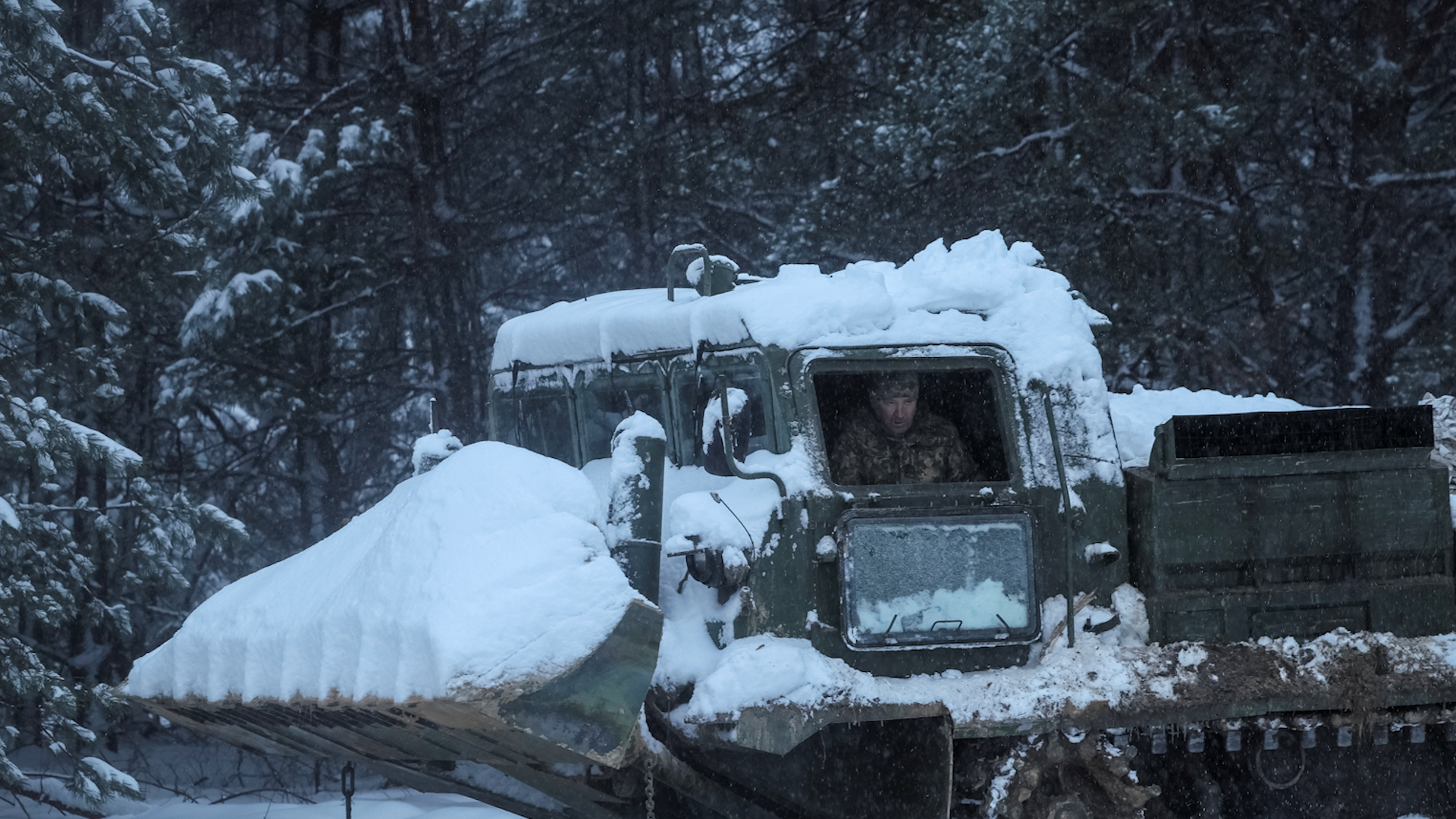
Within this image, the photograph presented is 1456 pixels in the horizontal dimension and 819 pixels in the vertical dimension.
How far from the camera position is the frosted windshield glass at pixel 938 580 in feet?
17.5

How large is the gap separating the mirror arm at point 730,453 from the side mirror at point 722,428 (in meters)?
0.02

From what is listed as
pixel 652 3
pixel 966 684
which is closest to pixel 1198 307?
pixel 652 3

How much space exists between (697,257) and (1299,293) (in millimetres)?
8374

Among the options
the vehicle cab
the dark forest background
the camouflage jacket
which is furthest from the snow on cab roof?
the dark forest background

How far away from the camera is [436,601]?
4.39m

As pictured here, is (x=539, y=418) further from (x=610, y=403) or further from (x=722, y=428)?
(x=722, y=428)

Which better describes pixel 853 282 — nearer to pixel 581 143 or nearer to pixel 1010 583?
pixel 1010 583

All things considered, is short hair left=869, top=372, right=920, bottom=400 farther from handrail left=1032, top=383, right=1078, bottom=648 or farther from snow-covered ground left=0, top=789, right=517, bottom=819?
snow-covered ground left=0, top=789, right=517, bottom=819

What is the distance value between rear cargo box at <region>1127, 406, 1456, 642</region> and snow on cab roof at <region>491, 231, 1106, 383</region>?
625 millimetres

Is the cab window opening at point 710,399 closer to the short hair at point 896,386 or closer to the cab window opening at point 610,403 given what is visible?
the cab window opening at point 610,403

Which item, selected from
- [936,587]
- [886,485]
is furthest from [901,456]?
[936,587]

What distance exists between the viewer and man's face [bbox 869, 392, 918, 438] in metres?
5.91

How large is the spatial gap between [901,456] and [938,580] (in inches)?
28.9

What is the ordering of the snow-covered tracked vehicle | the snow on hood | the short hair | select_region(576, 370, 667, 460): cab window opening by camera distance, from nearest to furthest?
the snow on hood → the snow-covered tracked vehicle → the short hair → select_region(576, 370, 667, 460): cab window opening
